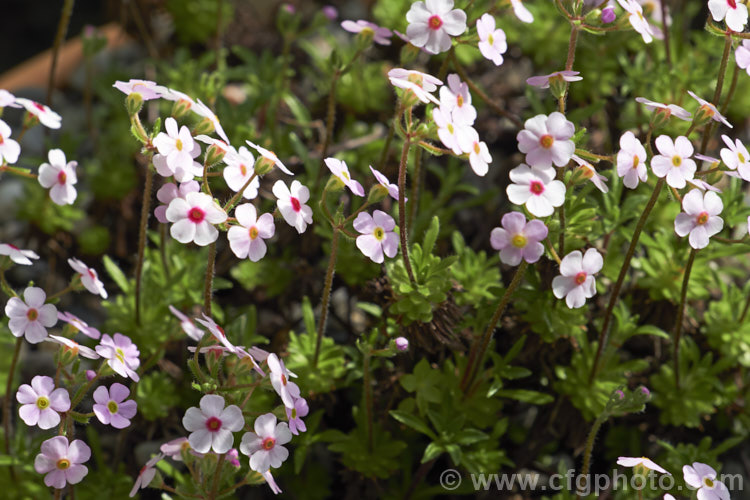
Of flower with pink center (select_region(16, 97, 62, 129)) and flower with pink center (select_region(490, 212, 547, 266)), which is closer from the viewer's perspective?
flower with pink center (select_region(490, 212, 547, 266))

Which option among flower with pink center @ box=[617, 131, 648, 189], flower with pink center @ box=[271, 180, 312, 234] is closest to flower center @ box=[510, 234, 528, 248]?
flower with pink center @ box=[617, 131, 648, 189]

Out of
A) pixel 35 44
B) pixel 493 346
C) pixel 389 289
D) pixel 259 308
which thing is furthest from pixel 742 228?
pixel 35 44

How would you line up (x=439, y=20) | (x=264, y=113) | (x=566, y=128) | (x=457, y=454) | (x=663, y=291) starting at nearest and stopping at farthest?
(x=566, y=128) < (x=439, y=20) < (x=457, y=454) < (x=663, y=291) < (x=264, y=113)

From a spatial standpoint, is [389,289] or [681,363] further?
[681,363]

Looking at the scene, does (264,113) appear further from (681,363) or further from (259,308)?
(681,363)

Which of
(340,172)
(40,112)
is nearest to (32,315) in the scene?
(40,112)

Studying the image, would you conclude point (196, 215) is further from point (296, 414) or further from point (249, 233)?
point (296, 414)

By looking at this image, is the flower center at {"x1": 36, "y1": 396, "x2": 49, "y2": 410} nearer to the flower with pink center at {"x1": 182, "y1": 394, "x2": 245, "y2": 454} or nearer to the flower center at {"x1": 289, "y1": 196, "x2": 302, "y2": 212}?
the flower with pink center at {"x1": 182, "y1": 394, "x2": 245, "y2": 454}
